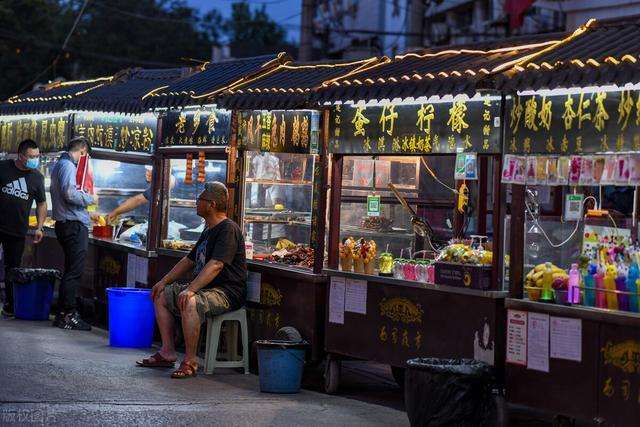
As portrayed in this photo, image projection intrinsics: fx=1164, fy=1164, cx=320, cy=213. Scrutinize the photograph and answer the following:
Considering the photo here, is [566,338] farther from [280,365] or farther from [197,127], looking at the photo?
[197,127]

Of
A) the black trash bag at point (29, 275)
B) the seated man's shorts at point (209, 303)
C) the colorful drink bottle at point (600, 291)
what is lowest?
the black trash bag at point (29, 275)

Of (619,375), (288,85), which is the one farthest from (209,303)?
(619,375)

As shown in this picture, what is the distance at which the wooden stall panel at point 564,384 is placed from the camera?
7418mm

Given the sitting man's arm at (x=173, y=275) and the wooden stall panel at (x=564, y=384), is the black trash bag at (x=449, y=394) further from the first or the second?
the sitting man's arm at (x=173, y=275)

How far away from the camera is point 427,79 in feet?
27.8

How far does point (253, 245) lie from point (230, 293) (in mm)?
1426

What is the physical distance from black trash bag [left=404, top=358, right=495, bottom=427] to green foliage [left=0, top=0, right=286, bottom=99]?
3245 centimetres

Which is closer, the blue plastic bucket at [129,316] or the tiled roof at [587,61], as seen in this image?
the tiled roof at [587,61]

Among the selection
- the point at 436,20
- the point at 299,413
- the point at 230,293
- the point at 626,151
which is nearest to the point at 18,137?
the point at 230,293

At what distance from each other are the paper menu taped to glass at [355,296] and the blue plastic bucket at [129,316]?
2.82 metres

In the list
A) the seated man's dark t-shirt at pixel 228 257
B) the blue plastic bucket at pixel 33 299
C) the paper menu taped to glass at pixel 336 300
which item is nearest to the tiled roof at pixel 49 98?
the blue plastic bucket at pixel 33 299

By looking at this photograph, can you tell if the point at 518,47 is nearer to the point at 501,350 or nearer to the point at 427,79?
the point at 427,79

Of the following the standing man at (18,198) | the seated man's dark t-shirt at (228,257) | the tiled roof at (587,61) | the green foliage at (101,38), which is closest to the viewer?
the tiled roof at (587,61)

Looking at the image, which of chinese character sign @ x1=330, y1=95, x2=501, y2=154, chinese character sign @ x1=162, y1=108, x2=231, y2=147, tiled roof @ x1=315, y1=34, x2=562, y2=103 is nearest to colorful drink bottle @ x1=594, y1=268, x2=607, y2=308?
chinese character sign @ x1=330, y1=95, x2=501, y2=154
